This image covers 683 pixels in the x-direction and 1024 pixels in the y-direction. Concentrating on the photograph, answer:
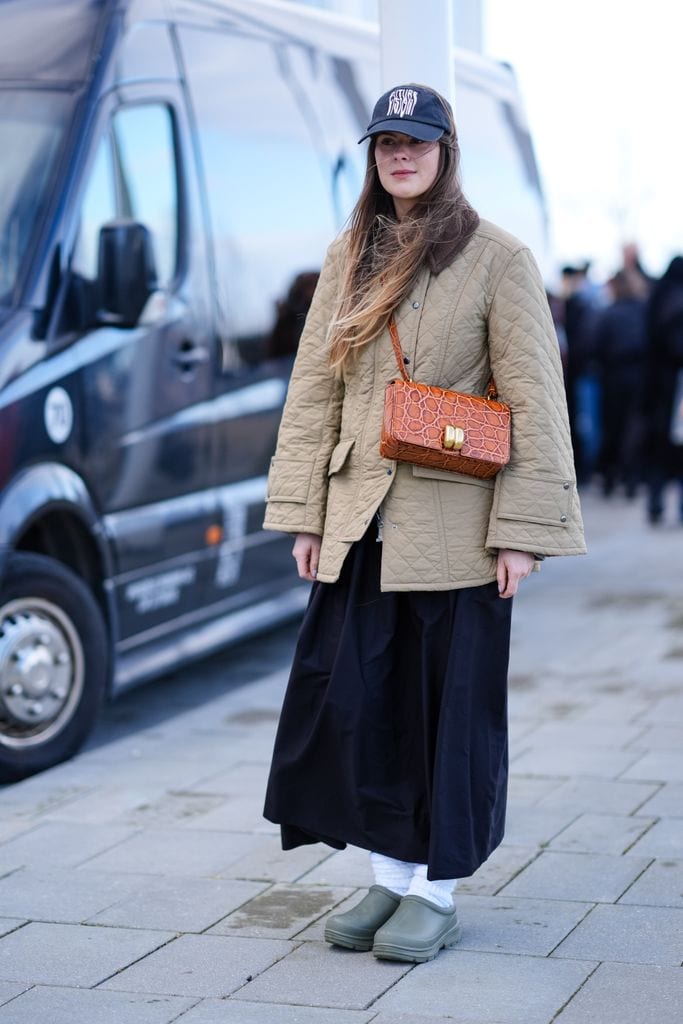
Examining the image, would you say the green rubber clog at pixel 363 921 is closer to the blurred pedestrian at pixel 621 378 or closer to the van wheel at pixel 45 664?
the van wheel at pixel 45 664

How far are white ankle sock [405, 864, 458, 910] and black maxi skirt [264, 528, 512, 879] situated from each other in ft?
0.27

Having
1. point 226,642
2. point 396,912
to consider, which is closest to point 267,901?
point 396,912

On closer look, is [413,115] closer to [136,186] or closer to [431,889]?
[431,889]

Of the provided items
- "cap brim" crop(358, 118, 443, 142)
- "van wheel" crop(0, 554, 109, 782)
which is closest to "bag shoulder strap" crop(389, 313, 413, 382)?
"cap brim" crop(358, 118, 443, 142)

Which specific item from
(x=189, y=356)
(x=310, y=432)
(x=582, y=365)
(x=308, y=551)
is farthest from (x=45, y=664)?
(x=582, y=365)

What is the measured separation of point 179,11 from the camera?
21.5 feet

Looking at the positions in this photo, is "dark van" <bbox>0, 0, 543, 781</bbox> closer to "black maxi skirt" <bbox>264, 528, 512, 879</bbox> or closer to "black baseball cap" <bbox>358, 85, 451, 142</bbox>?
"black maxi skirt" <bbox>264, 528, 512, 879</bbox>

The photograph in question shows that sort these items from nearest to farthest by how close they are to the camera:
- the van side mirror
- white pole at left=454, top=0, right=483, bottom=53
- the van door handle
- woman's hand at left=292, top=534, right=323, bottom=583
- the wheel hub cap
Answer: woman's hand at left=292, top=534, right=323, bottom=583 < the wheel hub cap < the van side mirror < the van door handle < white pole at left=454, top=0, right=483, bottom=53

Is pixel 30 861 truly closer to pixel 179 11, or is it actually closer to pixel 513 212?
pixel 179 11

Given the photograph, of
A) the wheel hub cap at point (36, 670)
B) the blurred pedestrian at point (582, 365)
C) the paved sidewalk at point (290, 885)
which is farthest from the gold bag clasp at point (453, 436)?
the blurred pedestrian at point (582, 365)

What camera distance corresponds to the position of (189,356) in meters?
6.48

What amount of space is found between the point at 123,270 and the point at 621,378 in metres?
9.48

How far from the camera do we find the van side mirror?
578 cm

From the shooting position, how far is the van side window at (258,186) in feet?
22.4
